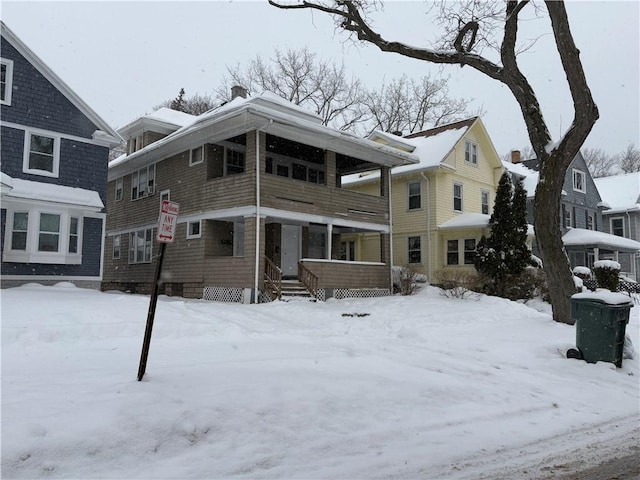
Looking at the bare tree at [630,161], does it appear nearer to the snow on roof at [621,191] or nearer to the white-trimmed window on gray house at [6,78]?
the snow on roof at [621,191]

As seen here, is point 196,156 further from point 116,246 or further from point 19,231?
point 116,246

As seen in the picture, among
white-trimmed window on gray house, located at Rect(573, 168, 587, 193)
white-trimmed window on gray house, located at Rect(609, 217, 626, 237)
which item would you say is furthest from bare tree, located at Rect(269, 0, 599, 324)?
white-trimmed window on gray house, located at Rect(609, 217, 626, 237)

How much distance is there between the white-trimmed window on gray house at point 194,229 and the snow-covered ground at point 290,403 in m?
8.38

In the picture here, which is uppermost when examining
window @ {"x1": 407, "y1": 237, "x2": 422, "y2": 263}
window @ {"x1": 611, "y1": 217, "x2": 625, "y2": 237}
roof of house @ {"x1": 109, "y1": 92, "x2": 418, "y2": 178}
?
roof of house @ {"x1": 109, "y1": 92, "x2": 418, "y2": 178}

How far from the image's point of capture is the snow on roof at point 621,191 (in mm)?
35934

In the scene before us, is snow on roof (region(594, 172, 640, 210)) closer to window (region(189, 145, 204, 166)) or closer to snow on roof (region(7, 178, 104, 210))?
window (region(189, 145, 204, 166))

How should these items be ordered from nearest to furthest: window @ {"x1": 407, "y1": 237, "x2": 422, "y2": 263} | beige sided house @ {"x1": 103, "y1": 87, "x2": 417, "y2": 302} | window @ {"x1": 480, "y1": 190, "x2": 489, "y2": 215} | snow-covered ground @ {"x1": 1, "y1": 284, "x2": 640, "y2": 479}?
1. snow-covered ground @ {"x1": 1, "y1": 284, "x2": 640, "y2": 479}
2. beige sided house @ {"x1": 103, "y1": 87, "x2": 417, "y2": 302}
3. window @ {"x1": 407, "y1": 237, "x2": 422, "y2": 263}
4. window @ {"x1": 480, "y1": 190, "x2": 489, "y2": 215}

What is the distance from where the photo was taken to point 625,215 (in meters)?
36.0

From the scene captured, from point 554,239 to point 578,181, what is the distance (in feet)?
81.2

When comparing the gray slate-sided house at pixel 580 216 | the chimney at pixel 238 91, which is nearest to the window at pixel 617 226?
the gray slate-sided house at pixel 580 216

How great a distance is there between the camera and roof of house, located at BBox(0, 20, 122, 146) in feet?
53.0

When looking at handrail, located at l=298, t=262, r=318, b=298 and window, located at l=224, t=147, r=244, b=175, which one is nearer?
handrail, located at l=298, t=262, r=318, b=298

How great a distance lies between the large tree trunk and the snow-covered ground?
220 centimetres

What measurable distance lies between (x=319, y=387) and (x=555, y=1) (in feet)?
34.2
